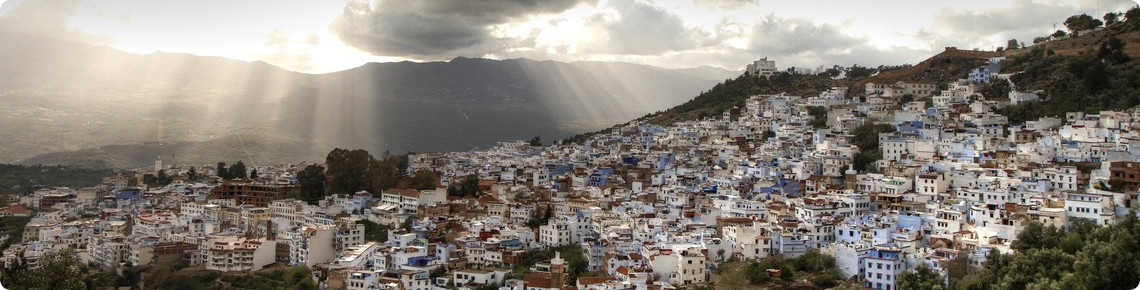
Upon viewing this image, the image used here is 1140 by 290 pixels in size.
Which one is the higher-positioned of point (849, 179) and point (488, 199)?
point (849, 179)

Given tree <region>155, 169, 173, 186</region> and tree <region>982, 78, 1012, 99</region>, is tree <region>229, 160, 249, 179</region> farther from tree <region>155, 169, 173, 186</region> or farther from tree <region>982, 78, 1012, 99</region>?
tree <region>982, 78, 1012, 99</region>

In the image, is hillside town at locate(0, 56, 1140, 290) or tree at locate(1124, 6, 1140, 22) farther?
tree at locate(1124, 6, 1140, 22)

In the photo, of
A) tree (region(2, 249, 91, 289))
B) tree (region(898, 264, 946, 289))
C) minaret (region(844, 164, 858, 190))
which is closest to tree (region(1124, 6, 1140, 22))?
minaret (region(844, 164, 858, 190))

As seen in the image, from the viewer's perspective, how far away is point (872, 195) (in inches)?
744

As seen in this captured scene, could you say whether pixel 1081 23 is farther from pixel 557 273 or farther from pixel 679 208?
pixel 557 273

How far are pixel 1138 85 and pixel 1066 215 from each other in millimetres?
11545

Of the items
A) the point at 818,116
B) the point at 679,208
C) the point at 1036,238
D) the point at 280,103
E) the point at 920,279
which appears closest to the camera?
the point at 920,279

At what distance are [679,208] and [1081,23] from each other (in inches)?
852

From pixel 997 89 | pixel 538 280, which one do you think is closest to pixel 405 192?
pixel 538 280

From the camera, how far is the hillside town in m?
16.0

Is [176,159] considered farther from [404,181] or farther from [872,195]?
[872,195]

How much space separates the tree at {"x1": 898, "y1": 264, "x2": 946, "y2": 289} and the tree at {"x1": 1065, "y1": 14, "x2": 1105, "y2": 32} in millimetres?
23957

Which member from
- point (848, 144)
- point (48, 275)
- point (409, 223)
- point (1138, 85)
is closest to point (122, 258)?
point (409, 223)

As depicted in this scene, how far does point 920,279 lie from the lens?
548 inches
